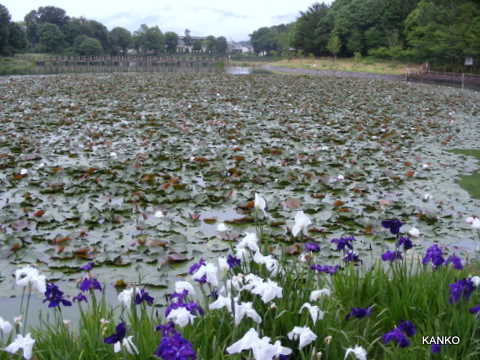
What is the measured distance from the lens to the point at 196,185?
5.30 metres

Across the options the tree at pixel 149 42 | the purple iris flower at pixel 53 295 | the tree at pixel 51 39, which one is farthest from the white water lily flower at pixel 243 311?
the tree at pixel 149 42

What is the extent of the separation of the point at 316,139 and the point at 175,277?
568 cm

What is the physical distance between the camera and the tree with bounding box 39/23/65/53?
71250mm

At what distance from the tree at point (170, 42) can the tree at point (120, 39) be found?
18.2 metres

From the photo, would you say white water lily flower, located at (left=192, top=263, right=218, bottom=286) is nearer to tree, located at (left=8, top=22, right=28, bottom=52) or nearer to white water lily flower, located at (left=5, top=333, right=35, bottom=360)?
white water lily flower, located at (left=5, top=333, right=35, bottom=360)

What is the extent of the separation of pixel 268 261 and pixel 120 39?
101 metres

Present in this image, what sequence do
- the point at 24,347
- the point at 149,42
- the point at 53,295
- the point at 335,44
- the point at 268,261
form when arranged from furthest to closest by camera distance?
1. the point at 149,42
2. the point at 335,44
3. the point at 268,261
4. the point at 53,295
5. the point at 24,347

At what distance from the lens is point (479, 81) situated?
23844 mm

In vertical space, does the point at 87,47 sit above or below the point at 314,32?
below

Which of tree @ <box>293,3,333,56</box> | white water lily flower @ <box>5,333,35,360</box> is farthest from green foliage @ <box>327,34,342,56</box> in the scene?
white water lily flower @ <box>5,333,35,360</box>

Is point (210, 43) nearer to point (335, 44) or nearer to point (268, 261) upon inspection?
→ point (335, 44)

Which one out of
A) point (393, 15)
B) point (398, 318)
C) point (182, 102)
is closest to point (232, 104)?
point (182, 102)

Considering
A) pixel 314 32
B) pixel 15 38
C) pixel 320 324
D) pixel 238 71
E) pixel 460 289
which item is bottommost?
pixel 320 324

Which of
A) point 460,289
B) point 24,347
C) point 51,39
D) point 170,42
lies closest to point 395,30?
point 460,289
